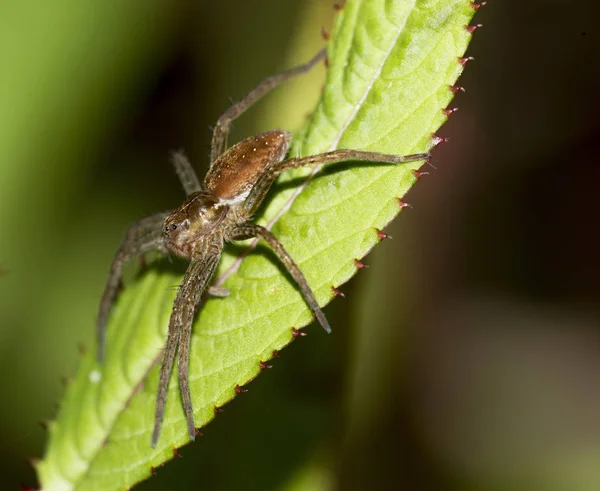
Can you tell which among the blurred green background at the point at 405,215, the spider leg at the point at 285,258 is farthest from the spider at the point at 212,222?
the blurred green background at the point at 405,215

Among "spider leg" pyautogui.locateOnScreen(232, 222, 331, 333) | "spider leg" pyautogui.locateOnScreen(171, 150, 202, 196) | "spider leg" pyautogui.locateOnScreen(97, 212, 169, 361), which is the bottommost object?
"spider leg" pyautogui.locateOnScreen(232, 222, 331, 333)

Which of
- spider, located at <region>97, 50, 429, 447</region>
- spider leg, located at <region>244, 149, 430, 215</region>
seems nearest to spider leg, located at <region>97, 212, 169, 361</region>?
spider, located at <region>97, 50, 429, 447</region>

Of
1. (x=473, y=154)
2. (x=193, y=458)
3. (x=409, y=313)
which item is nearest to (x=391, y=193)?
(x=193, y=458)

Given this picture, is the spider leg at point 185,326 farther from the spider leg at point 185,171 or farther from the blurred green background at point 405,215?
the blurred green background at point 405,215

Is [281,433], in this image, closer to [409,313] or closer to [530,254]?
[409,313]

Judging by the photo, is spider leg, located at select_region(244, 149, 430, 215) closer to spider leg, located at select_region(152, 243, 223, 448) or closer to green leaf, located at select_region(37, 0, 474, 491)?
green leaf, located at select_region(37, 0, 474, 491)

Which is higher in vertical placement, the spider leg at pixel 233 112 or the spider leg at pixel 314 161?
the spider leg at pixel 233 112
